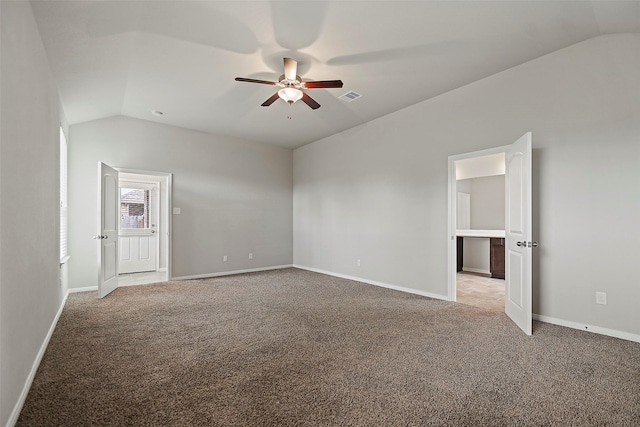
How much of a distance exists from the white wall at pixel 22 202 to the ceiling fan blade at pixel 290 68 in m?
2.04

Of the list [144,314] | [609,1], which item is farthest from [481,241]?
[144,314]

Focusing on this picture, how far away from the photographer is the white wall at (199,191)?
5.18 meters

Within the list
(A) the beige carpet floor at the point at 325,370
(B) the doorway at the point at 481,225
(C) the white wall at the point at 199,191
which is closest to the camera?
(A) the beige carpet floor at the point at 325,370

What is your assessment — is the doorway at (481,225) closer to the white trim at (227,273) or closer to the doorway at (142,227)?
the white trim at (227,273)

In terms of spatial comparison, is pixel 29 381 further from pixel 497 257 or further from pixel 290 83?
pixel 497 257

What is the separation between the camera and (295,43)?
3.16 m

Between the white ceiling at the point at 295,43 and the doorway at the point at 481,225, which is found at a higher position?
the white ceiling at the point at 295,43

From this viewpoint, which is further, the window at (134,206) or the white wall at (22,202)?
the window at (134,206)

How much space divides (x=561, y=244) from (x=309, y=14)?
11.6ft

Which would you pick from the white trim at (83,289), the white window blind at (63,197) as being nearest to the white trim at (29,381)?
the white window blind at (63,197)

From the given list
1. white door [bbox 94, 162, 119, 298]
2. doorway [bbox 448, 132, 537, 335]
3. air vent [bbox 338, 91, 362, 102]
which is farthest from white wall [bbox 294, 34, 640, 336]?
white door [bbox 94, 162, 119, 298]

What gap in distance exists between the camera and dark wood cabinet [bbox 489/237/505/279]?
20.0 ft

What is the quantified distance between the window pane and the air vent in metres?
5.29

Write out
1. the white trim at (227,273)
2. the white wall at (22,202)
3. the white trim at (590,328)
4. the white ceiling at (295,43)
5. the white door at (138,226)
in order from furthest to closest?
the white door at (138,226)
the white trim at (227,273)
the white trim at (590,328)
the white ceiling at (295,43)
the white wall at (22,202)
